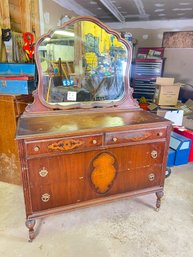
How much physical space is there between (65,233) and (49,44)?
4.91ft

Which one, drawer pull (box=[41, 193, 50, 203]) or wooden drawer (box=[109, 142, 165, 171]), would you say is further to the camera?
wooden drawer (box=[109, 142, 165, 171])

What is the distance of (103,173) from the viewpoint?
1.55m

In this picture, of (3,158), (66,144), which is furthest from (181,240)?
Answer: (3,158)

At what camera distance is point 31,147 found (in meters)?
1.29

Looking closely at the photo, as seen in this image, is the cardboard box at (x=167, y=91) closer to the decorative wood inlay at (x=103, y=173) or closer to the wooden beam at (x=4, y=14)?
the decorative wood inlay at (x=103, y=173)

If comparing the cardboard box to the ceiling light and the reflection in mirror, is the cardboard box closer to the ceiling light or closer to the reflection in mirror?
the reflection in mirror

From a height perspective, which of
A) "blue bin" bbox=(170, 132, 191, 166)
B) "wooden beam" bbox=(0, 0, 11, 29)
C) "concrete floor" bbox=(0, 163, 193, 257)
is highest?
"wooden beam" bbox=(0, 0, 11, 29)

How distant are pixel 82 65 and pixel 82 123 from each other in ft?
1.90

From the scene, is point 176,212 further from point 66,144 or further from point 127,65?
point 127,65

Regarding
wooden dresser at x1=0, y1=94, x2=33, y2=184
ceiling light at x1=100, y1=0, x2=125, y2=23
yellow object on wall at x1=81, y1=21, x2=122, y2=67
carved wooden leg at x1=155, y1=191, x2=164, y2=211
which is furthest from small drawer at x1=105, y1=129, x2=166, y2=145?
ceiling light at x1=100, y1=0, x2=125, y2=23

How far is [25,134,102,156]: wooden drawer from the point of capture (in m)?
1.30

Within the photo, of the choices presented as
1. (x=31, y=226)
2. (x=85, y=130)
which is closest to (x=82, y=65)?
(x=85, y=130)

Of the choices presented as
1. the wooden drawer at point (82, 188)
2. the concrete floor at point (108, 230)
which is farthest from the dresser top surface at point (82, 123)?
the concrete floor at point (108, 230)

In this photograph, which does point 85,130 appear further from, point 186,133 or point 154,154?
point 186,133
